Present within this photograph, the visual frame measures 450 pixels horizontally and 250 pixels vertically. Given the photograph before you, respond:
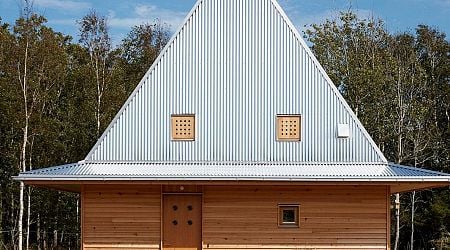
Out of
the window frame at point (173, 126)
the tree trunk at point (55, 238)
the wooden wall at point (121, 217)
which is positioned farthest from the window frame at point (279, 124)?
the tree trunk at point (55, 238)

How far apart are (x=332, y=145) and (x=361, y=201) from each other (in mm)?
1505

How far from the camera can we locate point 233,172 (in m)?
15.8

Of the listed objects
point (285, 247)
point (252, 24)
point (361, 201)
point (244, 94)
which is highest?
point (252, 24)

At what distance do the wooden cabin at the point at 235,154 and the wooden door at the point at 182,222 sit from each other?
0.07ft

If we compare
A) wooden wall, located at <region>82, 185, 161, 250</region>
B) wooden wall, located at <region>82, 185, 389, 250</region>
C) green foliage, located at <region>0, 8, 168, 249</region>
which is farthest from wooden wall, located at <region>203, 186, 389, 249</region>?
green foliage, located at <region>0, 8, 168, 249</region>

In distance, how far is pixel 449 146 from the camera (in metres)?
29.3

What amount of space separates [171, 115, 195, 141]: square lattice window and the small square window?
8.71ft

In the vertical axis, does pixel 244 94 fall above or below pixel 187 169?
above

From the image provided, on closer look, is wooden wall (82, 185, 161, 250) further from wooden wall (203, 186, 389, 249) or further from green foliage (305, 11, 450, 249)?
green foliage (305, 11, 450, 249)

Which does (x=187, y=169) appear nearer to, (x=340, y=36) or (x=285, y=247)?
(x=285, y=247)

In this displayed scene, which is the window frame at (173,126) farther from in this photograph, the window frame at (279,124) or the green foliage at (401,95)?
the green foliage at (401,95)

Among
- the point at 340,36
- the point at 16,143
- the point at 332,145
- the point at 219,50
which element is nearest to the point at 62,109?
the point at 16,143

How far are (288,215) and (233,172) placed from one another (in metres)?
1.74

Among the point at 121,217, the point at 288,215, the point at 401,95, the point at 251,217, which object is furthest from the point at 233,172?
the point at 401,95
